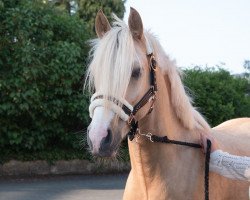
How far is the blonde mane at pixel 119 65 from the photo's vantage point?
9.84ft

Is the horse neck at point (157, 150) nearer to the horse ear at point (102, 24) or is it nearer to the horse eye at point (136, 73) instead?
the horse eye at point (136, 73)

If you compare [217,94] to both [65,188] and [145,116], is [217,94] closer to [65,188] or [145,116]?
[65,188]

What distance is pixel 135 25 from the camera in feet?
10.8

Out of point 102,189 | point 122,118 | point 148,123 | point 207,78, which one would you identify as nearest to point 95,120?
point 122,118

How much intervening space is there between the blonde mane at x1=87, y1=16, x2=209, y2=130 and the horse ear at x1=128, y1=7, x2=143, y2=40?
0.14 ft

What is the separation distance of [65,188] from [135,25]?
7.99 m

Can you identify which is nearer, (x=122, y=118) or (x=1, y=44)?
(x=122, y=118)

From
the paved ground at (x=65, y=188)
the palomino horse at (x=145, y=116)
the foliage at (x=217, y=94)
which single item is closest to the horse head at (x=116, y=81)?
Result: the palomino horse at (x=145, y=116)

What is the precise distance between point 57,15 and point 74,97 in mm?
2401

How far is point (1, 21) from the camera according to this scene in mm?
11633

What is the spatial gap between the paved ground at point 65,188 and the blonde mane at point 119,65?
6275 mm

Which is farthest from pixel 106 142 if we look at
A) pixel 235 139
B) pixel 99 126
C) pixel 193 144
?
pixel 235 139

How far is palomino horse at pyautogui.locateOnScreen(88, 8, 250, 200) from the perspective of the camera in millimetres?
2969

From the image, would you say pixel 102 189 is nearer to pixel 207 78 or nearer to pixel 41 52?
pixel 41 52
